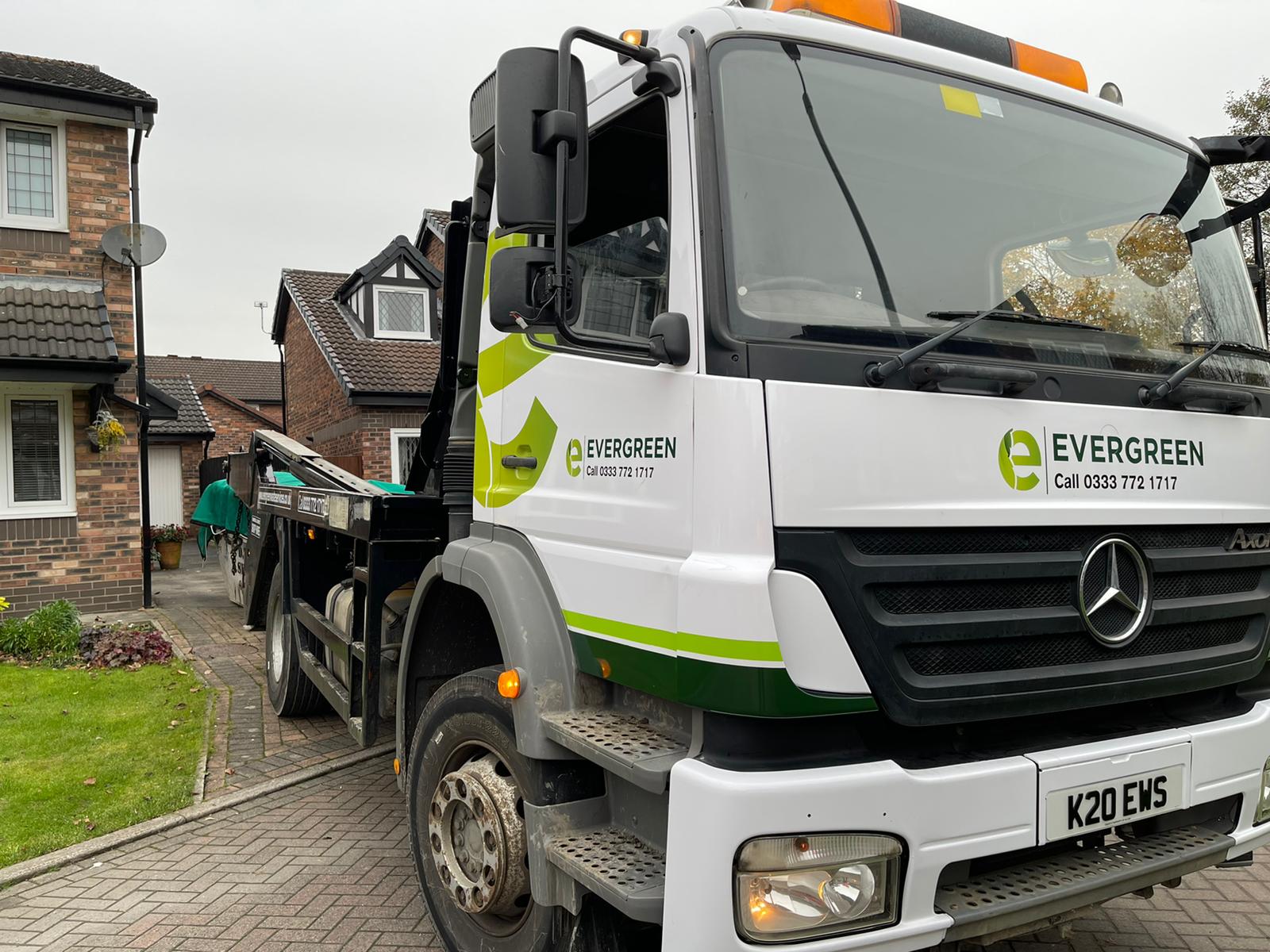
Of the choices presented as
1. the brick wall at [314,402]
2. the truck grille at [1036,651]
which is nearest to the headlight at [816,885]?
the truck grille at [1036,651]

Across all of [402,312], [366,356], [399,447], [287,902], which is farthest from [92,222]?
[402,312]

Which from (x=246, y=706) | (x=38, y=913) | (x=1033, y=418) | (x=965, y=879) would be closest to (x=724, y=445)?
(x=1033, y=418)

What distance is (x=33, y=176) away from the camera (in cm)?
1113

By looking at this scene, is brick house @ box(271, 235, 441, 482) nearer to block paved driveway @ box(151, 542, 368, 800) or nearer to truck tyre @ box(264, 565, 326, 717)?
block paved driveway @ box(151, 542, 368, 800)

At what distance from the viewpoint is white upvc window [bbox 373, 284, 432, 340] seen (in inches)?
836

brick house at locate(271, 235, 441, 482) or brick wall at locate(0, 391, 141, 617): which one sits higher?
brick house at locate(271, 235, 441, 482)

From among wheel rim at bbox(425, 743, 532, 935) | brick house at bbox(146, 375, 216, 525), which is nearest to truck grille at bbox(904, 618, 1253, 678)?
wheel rim at bbox(425, 743, 532, 935)

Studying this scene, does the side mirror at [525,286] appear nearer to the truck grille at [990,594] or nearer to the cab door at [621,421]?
the cab door at [621,421]

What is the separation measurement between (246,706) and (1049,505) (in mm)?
6190

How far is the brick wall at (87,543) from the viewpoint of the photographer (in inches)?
422

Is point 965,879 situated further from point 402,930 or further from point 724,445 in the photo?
point 402,930

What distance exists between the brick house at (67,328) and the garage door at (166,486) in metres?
15.0

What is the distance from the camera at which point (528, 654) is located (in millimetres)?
2670

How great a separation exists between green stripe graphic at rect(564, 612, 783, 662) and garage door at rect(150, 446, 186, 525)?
2557cm
